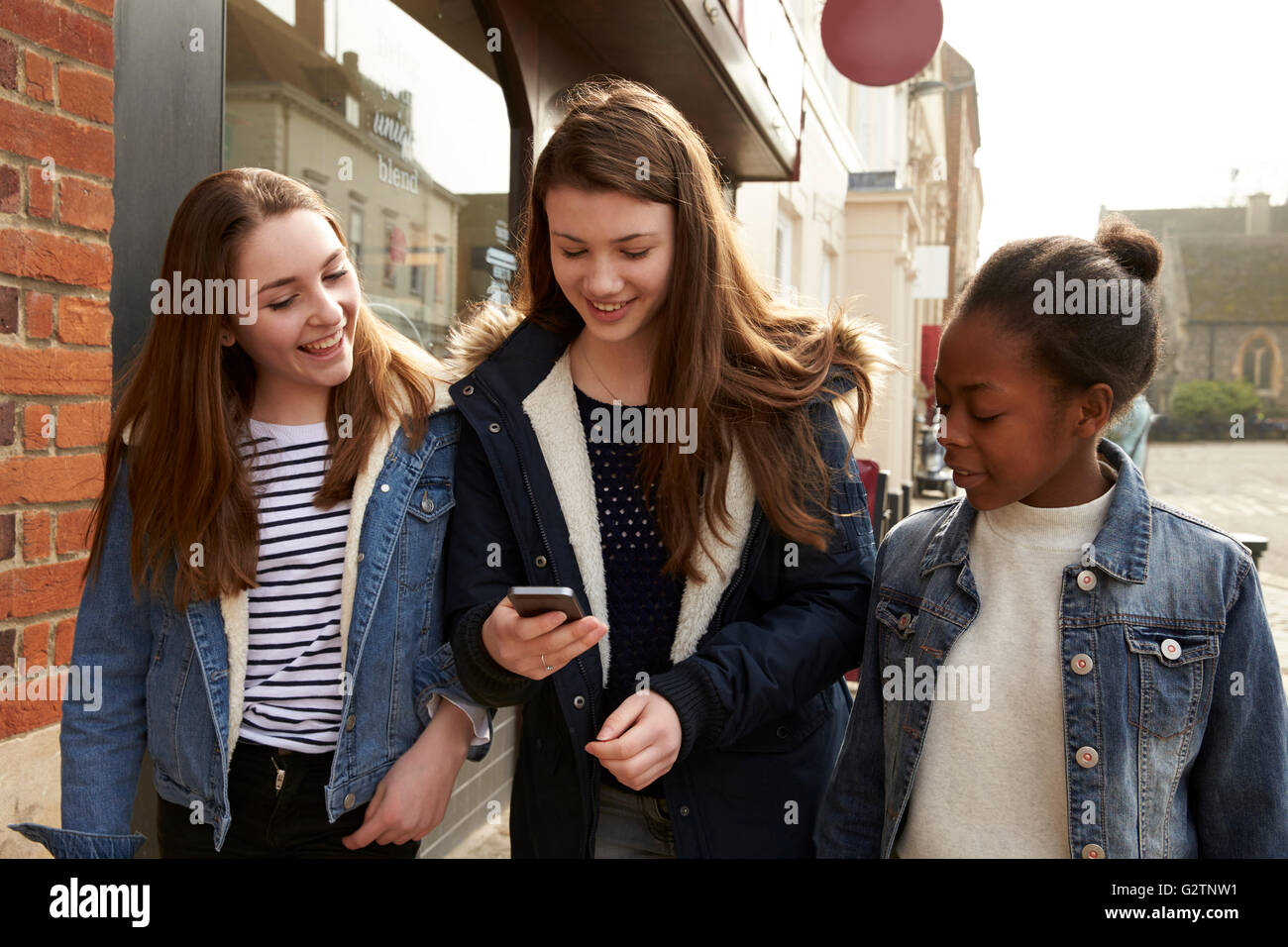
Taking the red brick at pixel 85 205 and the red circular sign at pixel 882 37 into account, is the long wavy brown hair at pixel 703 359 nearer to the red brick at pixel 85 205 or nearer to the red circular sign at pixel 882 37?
the red brick at pixel 85 205

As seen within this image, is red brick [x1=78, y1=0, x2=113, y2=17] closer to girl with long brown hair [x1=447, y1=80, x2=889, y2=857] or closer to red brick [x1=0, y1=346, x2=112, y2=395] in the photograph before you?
red brick [x1=0, y1=346, x2=112, y2=395]

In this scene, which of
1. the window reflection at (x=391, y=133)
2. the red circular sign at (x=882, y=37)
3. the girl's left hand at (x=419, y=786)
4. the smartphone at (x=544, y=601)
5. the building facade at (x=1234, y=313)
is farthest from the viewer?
the building facade at (x=1234, y=313)

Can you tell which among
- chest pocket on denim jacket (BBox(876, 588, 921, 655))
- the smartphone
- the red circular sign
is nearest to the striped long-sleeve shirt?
the smartphone

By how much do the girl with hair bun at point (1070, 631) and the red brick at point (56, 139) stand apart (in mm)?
1907

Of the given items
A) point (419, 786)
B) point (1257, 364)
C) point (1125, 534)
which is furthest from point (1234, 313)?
point (419, 786)

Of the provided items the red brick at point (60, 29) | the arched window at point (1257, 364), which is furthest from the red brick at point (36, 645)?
the arched window at point (1257, 364)

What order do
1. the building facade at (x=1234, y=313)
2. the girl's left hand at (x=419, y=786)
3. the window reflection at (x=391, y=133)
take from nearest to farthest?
the girl's left hand at (x=419, y=786) → the window reflection at (x=391, y=133) → the building facade at (x=1234, y=313)

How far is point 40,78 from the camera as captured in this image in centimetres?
209

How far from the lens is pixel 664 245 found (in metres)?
1.76

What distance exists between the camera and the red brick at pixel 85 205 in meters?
2.16

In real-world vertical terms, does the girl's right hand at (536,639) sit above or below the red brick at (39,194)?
below

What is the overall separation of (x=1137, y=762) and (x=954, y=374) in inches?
26.0
